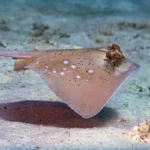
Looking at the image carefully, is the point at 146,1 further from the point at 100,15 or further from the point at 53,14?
the point at 53,14

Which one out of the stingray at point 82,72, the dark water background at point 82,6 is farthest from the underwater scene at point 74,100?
the dark water background at point 82,6

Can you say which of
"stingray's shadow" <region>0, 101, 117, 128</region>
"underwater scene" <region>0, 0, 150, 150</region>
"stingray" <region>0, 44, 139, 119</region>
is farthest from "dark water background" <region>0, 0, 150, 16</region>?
"stingray" <region>0, 44, 139, 119</region>

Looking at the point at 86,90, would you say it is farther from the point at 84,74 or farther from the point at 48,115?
the point at 48,115

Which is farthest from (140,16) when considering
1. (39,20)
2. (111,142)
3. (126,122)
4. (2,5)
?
(111,142)

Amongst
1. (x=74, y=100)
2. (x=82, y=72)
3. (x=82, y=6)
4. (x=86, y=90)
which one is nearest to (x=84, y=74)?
(x=82, y=72)

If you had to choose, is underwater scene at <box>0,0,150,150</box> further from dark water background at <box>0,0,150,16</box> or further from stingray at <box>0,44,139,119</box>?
dark water background at <box>0,0,150,16</box>

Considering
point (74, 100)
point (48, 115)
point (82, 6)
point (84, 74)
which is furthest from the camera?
point (82, 6)
